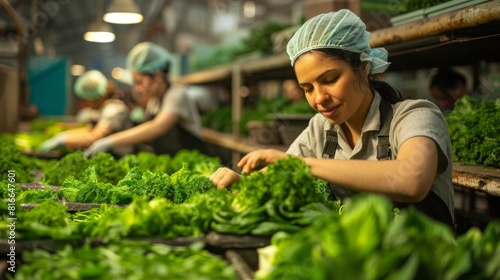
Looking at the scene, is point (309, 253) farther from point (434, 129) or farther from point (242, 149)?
point (242, 149)

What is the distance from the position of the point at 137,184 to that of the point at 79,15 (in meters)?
13.8

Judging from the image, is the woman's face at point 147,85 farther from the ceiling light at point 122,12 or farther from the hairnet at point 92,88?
the hairnet at point 92,88

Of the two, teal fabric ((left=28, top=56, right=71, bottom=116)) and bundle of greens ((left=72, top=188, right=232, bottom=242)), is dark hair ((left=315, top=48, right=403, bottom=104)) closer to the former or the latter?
bundle of greens ((left=72, top=188, right=232, bottom=242))

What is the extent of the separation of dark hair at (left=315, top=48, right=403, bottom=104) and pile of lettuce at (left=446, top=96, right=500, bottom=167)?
884mm

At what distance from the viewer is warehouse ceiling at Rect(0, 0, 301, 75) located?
43.3 ft

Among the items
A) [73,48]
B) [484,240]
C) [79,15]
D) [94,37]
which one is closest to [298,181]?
[484,240]

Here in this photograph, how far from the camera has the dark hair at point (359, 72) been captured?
2.47 metres

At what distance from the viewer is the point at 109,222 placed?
1.99 meters

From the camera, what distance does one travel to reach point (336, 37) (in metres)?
2.48

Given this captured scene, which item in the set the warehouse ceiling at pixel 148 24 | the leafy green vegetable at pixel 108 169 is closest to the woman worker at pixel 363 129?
the leafy green vegetable at pixel 108 169

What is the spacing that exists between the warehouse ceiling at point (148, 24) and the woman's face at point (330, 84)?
30.4 ft

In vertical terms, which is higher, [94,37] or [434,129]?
[94,37]

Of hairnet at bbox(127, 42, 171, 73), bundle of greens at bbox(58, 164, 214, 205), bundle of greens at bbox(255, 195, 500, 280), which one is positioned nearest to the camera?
bundle of greens at bbox(255, 195, 500, 280)

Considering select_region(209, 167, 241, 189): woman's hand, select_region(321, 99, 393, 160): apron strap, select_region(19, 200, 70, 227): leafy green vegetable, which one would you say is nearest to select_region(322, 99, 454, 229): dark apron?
select_region(321, 99, 393, 160): apron strap
